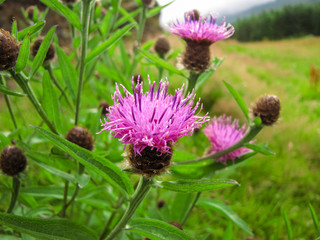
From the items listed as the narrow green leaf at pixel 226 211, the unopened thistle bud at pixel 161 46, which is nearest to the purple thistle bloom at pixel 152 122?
the narrow green leaf at pixel 226 211

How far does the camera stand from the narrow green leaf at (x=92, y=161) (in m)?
0.91

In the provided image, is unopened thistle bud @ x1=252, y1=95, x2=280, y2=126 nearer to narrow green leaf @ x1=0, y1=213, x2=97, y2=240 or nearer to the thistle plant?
the thistle plant

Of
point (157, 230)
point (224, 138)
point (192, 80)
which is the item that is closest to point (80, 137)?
point (157, 230)

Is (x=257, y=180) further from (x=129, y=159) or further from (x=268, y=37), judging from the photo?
(x=268, y=37)

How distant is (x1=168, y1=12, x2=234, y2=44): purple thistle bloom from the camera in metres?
1.82

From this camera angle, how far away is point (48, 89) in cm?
157

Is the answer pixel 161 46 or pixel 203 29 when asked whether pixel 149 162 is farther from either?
pixel 161 46

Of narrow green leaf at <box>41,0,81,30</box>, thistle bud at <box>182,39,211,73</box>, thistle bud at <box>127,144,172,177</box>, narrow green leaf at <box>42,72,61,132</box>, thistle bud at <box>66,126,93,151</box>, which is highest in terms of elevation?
narrow green leaf at <box>41,0,81,30</box>

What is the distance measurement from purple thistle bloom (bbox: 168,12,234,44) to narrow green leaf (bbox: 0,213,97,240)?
1347 mm

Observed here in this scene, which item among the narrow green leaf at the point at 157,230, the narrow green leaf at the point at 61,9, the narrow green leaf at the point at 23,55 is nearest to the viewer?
the narrow green leaf at the point at 157,230

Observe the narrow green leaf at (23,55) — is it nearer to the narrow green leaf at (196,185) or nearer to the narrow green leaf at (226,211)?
the narrow green leaf at (196,185)

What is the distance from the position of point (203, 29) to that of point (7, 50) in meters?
1.20

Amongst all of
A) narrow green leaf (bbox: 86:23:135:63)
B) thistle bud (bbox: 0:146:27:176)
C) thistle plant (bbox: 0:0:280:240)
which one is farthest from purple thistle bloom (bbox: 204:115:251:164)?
thistle bud (bbox: 0:146:27:176)

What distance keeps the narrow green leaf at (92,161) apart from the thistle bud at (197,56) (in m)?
1.09
